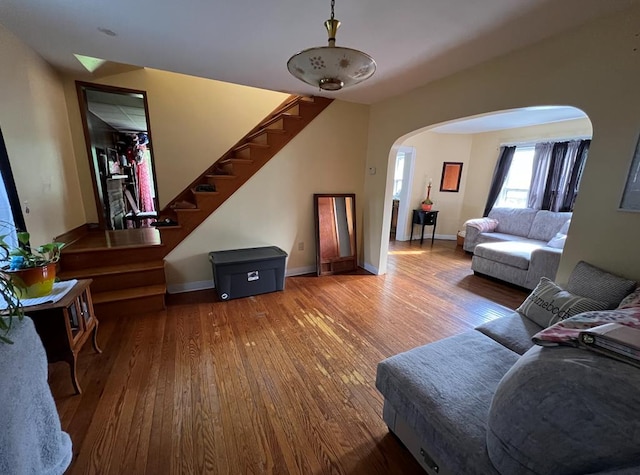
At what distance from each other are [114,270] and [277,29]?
2.62 m

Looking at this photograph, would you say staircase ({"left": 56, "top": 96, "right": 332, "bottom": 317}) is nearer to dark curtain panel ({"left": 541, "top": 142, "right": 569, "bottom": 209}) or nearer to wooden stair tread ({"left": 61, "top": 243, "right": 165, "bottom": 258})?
wooden stair tread ({"left": 61, "top": 243, "right": 165, "bottom": 258})

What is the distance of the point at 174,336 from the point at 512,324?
2.61 meters

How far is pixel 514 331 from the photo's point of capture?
5.41ft

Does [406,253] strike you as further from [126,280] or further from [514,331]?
[126,280]

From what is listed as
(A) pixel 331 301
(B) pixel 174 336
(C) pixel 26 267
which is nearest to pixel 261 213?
(A) pixel 331 301

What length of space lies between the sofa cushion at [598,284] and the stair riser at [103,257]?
12.3 feet

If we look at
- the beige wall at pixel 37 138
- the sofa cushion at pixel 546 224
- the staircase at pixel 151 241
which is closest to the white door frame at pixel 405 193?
the sofa cushion at pixel 546 224

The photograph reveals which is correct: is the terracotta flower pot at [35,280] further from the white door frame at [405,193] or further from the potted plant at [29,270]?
the white door frame at [405,193]

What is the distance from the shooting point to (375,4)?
1.53 m

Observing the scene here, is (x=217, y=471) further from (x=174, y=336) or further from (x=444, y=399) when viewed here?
(x=174, y=336)

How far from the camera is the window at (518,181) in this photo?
4820 mm

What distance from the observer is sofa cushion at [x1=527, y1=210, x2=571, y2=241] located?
3.97 metres

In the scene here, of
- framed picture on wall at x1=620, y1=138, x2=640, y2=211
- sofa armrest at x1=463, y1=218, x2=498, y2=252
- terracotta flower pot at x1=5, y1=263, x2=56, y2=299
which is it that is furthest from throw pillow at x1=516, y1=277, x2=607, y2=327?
terracotta flower pot at x1=5, y1=263, x2=56, y2=299

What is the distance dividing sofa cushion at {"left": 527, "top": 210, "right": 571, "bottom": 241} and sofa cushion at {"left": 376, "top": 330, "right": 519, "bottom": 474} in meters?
3.64
